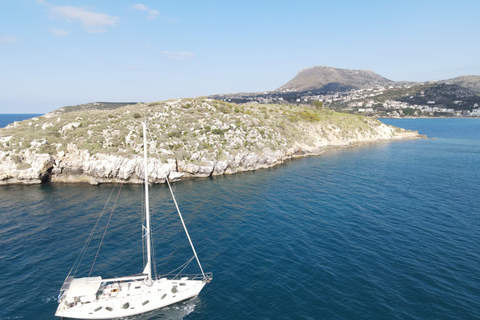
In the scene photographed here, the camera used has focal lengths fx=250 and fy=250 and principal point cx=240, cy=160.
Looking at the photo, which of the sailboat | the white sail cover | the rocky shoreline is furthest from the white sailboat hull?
the rocky shoreline

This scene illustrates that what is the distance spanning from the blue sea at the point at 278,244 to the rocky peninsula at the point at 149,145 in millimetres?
4847

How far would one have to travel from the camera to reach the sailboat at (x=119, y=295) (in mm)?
22797

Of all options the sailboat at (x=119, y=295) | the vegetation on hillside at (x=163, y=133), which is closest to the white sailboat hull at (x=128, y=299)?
the sailboat at (x=119, y=295)

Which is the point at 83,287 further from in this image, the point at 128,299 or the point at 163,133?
the point at 163,133

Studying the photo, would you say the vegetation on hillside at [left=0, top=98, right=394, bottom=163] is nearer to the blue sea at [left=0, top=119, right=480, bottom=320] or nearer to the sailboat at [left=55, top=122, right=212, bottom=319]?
the blue sea at [left=0, top=119, right=480, bottom=320]

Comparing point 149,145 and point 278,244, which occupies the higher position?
point 149,145

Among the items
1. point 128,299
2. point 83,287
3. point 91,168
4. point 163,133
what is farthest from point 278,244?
point 163,133

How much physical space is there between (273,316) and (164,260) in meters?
15.1

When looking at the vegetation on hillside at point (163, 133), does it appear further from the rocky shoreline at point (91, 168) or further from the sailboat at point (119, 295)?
the sailboat at point (119, 295)

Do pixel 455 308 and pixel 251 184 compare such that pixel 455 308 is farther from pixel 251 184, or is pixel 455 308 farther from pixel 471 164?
pixel 471 164

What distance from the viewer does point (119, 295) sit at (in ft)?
79.2

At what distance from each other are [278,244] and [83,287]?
22910 millimetres

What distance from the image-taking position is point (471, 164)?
7969 cm

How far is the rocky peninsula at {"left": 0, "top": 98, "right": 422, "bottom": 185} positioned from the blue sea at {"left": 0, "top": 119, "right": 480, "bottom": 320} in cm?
485
